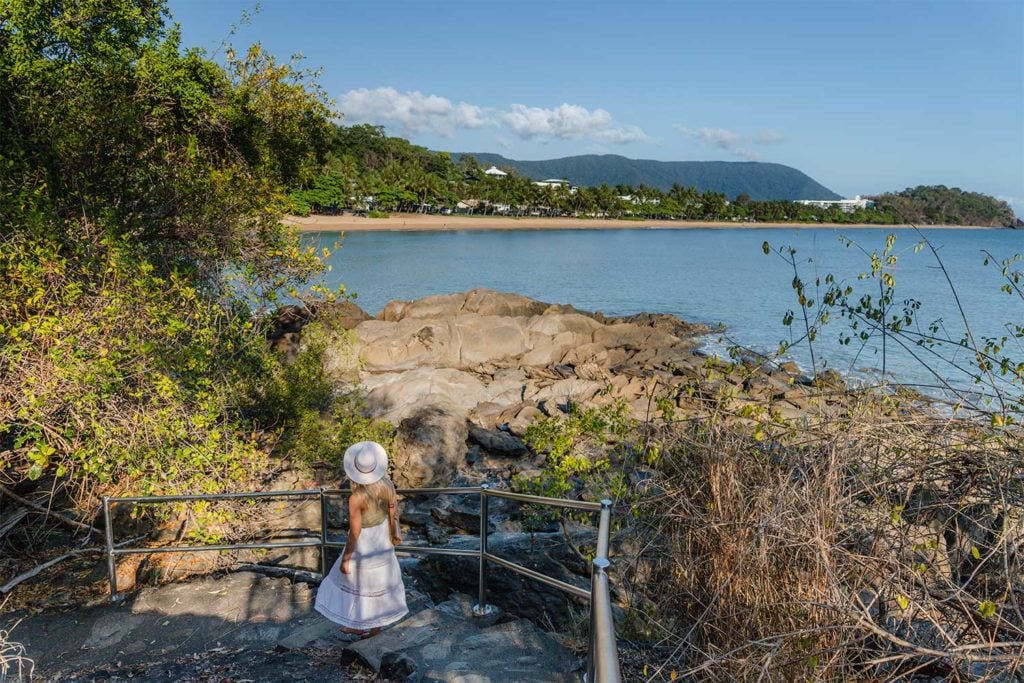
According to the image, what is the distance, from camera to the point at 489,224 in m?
104

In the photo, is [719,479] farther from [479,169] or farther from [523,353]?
[479,169]

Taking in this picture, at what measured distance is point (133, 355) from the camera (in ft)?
25.8

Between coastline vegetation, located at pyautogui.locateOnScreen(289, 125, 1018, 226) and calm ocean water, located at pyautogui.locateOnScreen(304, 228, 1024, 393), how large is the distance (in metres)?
7.17

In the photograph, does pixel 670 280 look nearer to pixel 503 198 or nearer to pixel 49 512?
pixel 49 512

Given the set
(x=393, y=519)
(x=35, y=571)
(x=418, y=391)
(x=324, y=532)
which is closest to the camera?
(x=393, y=519)

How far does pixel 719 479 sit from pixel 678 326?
27.3 metres

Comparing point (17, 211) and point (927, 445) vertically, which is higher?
point (17, 211)

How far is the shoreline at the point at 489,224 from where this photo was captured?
76812 millimetres

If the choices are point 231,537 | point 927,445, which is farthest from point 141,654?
point 927,445

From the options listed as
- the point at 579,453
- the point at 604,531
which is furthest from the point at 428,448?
the point at 604,531

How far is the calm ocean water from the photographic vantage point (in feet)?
99.9

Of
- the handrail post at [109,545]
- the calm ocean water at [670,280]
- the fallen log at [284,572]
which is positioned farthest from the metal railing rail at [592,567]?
the calm ocean water at [670,280]

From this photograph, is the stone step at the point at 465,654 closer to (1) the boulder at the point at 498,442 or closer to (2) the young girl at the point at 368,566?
(2) the young girl at the point at 368,566

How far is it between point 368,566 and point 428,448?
6.92 meters
